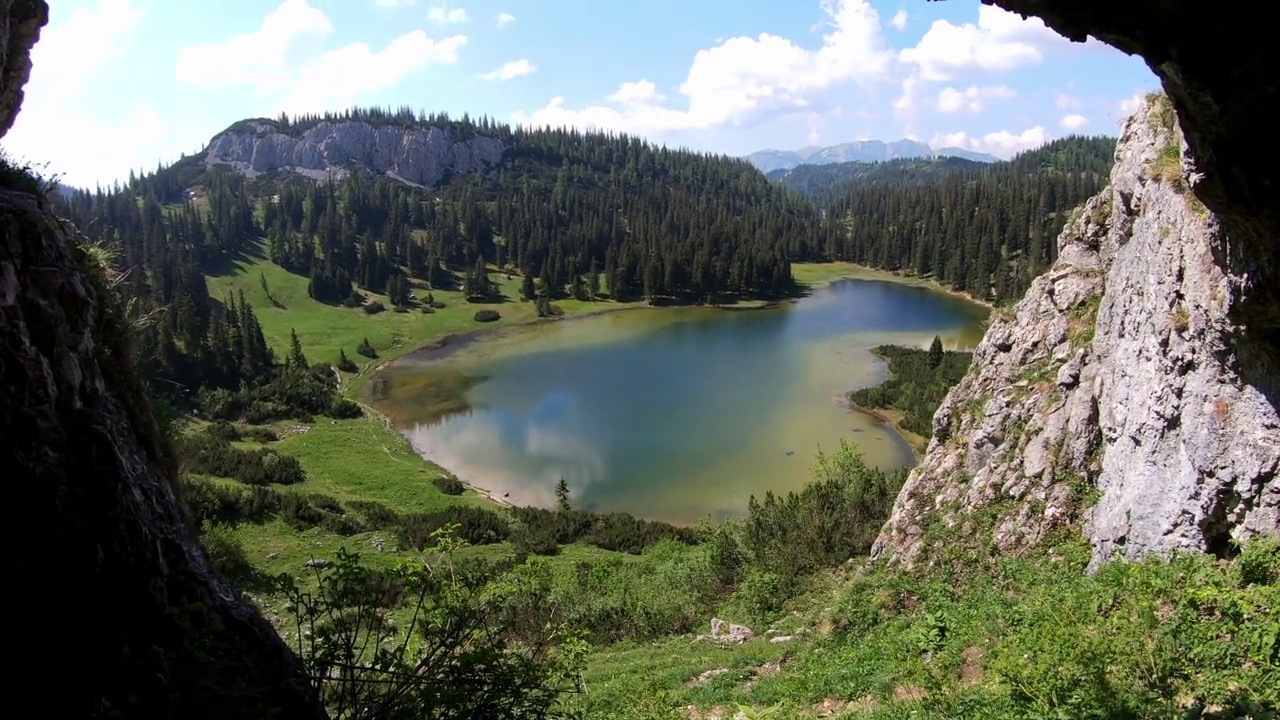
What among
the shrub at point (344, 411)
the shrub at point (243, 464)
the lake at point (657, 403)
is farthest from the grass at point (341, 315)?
the shrub at point (243, 464)

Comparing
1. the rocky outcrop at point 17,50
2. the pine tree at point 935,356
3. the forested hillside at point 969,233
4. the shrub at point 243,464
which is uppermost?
the forested hillside at point 969,233

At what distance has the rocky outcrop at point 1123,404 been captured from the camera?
912 cm

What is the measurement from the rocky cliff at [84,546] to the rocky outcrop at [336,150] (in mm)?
200059

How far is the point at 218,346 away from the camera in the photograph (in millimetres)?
72000

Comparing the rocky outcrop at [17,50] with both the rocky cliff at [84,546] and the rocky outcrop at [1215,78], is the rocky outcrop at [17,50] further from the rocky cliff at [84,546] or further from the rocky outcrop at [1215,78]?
the rocky outcrop at [1215,78]

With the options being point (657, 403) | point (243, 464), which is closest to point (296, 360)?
point (243, 464)

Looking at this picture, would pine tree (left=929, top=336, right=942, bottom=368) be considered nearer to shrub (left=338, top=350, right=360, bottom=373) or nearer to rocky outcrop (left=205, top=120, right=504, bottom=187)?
shrub (left=338, top=350, right=360, bottom=373)

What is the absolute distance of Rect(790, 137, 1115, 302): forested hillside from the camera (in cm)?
10912

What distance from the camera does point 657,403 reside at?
190ft

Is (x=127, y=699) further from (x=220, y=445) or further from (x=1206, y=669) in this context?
(x=220, y=445)

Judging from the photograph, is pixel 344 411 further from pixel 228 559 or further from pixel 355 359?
pixel 228 559

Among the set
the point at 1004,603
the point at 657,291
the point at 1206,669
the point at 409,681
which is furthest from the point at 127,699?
the point at 657,291

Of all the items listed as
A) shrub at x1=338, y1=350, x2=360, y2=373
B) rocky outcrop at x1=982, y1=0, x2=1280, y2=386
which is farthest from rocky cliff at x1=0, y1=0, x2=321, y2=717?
shrub at x1=338, y1=350, x2=360, y2=373

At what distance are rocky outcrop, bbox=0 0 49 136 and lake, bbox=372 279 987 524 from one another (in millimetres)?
33388
